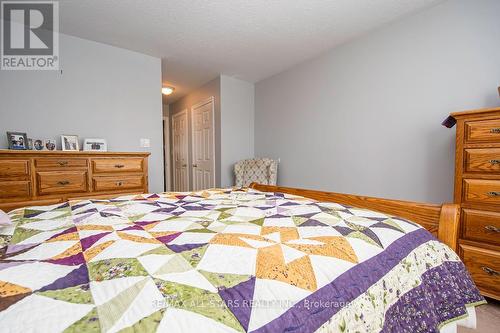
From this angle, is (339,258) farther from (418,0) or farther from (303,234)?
(418,0)

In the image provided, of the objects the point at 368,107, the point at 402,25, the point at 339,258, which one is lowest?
the point at 339,258

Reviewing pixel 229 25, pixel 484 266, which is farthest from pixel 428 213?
pixel 229 25

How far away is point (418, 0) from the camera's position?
203 cm

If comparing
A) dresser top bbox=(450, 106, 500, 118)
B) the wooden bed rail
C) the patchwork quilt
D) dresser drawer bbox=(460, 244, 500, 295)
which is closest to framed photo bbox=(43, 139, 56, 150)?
the patchwork quilt

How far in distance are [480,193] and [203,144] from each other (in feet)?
12.4

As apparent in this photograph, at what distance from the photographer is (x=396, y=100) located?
2359 millimetres

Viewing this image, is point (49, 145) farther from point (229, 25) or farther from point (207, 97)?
point (207, 97)

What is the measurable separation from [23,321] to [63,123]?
2.93 meters

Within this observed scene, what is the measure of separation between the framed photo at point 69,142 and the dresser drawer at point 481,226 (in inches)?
146

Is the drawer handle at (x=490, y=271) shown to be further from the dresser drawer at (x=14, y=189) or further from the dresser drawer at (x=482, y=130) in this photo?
the dresser drawer at (x=14, y=189)

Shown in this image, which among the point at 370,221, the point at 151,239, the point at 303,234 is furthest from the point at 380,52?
the point at 151,239

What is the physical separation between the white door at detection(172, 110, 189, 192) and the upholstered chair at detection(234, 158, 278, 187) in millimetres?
1654

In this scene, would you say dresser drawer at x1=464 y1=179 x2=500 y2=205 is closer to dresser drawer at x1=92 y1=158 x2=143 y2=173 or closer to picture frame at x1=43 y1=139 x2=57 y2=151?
dresser drawer at x1=92 y1=158 x2=143 y2=173

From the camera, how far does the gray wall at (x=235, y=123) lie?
385 centimetres
